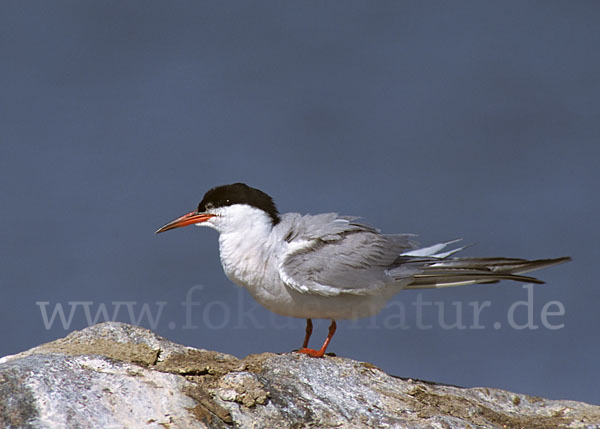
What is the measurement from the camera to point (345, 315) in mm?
5965

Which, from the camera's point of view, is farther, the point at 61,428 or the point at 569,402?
the point at 569,402

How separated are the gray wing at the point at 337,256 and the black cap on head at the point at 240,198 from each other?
20 centimetres

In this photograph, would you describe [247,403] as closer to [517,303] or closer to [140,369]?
[140,369]

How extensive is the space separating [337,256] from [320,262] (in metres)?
0.20

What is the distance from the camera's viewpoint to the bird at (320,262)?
5734 millimetres

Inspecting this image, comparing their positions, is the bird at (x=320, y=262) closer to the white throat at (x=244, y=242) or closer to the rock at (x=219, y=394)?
the white throat at (x=244, y=242)

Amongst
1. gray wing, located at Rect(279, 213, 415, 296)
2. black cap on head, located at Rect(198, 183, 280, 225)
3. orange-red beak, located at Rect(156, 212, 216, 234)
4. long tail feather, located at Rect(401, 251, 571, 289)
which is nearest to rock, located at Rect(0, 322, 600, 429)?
gray wing, located at Rect(279, 213, 415, 296)

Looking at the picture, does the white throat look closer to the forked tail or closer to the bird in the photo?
the bird

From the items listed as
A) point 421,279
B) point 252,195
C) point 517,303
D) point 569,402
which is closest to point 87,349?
point 252,195

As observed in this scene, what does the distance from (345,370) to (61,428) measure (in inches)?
75.3

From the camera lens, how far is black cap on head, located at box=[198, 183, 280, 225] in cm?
609

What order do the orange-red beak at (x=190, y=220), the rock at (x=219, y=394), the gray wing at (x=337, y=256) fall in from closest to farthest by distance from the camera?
the rock at (x=219, y=394)
the gray wing at (x=337, y=256)
the orange-red beak at (x=190, y=220)

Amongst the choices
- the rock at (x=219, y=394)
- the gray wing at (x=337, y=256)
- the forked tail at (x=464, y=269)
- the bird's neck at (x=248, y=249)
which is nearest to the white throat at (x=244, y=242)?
the bird's neck at (x=248, y=249)

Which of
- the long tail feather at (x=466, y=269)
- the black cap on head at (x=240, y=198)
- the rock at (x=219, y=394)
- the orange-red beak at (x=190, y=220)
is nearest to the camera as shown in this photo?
the rock at (x=219, y=394)
